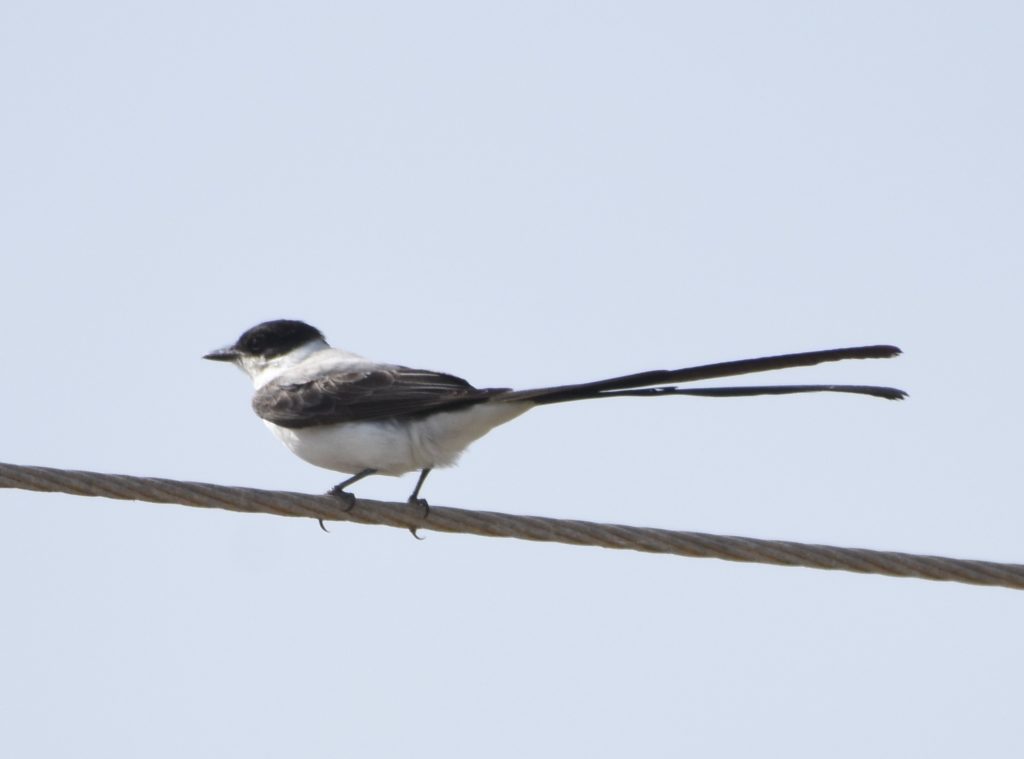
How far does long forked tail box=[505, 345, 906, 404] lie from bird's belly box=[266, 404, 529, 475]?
2.96 feet

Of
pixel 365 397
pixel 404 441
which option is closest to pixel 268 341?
pixel 365 397

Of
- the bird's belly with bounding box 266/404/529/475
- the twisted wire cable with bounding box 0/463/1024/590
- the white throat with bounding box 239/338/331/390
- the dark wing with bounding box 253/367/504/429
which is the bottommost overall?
the twisted wire cable with bounding box 0/463/1024/590

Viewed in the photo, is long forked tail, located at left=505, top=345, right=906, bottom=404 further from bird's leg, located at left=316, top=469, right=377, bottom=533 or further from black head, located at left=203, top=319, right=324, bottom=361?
black head, located at left=203, top=319, right=324, bottom=361

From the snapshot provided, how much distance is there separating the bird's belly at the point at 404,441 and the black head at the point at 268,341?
5.62 feet

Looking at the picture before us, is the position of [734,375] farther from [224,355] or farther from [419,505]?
[224,355]

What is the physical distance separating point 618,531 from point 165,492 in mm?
1520

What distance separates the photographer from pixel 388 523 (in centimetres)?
623

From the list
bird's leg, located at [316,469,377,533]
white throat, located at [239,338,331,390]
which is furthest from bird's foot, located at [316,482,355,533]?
white throat, located at [239,338,331,390]

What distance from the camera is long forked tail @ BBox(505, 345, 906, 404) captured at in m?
5.21

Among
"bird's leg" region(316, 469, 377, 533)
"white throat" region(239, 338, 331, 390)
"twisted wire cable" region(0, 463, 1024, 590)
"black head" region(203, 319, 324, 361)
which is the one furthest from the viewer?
"black head" region(203, 319, 324, 361)

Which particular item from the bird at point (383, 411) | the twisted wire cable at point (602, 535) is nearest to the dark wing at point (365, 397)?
the bird at point (383, 411)

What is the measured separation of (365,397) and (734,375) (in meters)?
2.55

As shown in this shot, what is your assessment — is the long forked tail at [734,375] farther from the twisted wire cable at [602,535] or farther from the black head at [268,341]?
the black head at [268,341]

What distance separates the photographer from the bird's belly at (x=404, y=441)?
7152 millimetres
